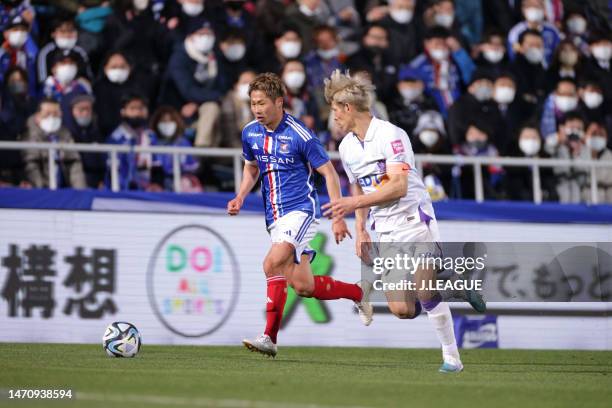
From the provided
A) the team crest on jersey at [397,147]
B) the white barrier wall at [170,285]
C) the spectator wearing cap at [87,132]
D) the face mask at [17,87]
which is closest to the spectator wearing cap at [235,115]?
the white barrier wall at [170,285]

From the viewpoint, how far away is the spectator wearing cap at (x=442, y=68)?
1911 cm

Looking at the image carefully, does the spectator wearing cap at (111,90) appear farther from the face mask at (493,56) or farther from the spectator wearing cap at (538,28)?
the spectator wearing cap at (538,28)

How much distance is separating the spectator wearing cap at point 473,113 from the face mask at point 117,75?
4.86 m

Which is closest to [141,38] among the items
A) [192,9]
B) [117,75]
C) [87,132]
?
[192,9]

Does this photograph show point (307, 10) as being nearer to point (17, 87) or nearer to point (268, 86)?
point (17, 87)

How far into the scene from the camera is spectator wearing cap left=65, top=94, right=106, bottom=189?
1612 cm

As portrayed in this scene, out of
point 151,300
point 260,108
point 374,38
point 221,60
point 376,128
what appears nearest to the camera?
point 376,128

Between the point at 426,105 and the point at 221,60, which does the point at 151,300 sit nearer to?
the point at 221,60

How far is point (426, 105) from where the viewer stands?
18469mm

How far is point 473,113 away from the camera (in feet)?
60.6

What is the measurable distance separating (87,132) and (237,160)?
6.44 ft

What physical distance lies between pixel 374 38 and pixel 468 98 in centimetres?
168

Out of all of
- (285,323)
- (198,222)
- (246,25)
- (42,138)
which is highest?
(246,25)

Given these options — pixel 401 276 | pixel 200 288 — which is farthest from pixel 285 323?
pixel 401 276
